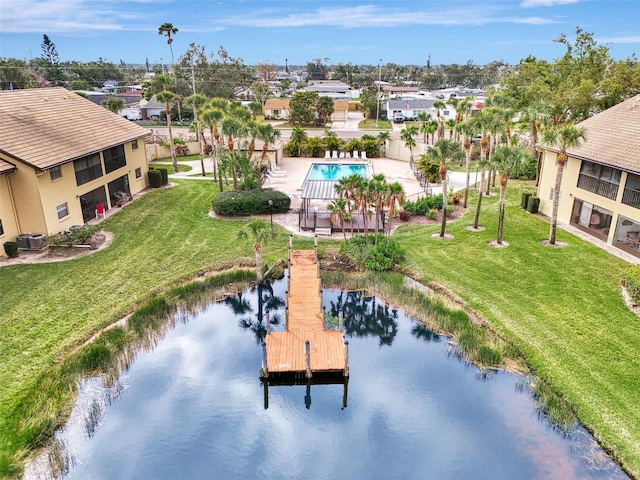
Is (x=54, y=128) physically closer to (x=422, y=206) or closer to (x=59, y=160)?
(x=59, y=160)

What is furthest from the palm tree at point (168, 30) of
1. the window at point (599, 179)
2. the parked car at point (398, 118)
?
the parked car at point (398, 118)

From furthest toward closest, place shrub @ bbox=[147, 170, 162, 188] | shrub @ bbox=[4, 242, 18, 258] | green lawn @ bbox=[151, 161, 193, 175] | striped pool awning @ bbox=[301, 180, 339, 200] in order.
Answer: green lawn @ bbox=[151, 161, 193, 175] < shrub @ bbox=[147, 170, 162, 188] < striped pool awning @ bbox=[301, 180, 339, 200] < shrub @ bbox=[4, 242, 18, 258]

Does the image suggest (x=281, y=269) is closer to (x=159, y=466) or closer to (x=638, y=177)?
(x=159, y=466)

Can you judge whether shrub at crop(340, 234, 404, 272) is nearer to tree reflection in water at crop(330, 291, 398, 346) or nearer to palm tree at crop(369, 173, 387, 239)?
tree reflection in water at crop(330, 291, 398, 346)

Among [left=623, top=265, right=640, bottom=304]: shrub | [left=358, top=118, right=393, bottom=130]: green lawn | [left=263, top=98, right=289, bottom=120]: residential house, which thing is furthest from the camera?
[left=263, top=98, right=289, bottom=120]: residential house

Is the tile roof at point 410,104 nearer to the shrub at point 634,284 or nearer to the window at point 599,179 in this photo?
the window at point 599,179

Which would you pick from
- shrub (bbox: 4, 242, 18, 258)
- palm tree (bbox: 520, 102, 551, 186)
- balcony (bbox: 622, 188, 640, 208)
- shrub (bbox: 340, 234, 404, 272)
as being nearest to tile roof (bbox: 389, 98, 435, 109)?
palm tree (bbox: 520, 102, 551, 186)
